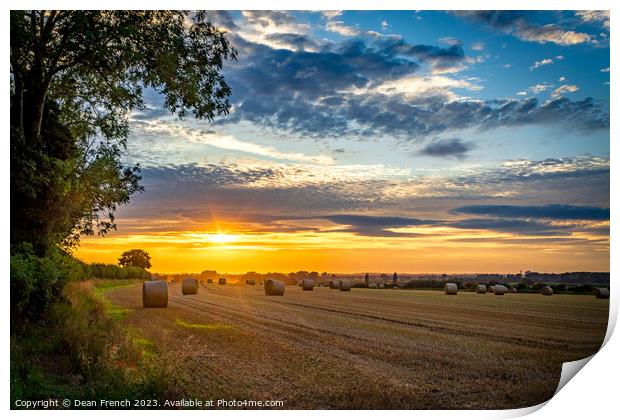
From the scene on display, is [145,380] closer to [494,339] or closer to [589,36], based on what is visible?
[494,339]

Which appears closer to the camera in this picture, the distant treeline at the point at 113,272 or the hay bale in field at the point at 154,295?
the distant treeline at the point at 113,272

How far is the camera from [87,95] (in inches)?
542

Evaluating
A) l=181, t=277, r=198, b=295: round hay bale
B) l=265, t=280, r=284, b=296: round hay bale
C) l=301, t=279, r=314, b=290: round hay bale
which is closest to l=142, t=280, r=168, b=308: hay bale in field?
l=181, t=277, r=198, b=295: round hay bale

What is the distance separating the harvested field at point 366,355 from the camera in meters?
9.88

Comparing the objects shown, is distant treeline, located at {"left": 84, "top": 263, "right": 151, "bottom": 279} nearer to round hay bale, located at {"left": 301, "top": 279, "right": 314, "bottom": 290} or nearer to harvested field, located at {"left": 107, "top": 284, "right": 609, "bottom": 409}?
harvested field, located at {"left": 107, "top": 284, "right": 609, "bottom": 409}

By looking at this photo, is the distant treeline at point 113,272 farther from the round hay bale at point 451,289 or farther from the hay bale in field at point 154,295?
the round hay bale at point 451,289

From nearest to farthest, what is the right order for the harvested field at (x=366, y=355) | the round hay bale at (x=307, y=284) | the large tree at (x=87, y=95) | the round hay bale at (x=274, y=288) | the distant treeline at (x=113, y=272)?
the harvested field at (x=366, y=355) < the large tree at (x=87, y=95) < the distant treeline at (x=113, y=272) < the round hay bale at (x=274, y=288) < the round hay bale at (x=307, y=284)

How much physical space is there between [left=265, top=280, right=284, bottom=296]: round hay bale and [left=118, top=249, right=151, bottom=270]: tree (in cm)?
1862

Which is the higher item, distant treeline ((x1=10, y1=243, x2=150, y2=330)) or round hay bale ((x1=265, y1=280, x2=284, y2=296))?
distant treeline ((x1=10, y1=243, x2=150, y2=330))

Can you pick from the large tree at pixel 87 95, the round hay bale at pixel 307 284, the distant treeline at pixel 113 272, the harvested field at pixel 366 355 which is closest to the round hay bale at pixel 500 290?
the round hay bale at pixel 307 284

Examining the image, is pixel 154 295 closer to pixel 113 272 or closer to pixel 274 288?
pixel 113 272

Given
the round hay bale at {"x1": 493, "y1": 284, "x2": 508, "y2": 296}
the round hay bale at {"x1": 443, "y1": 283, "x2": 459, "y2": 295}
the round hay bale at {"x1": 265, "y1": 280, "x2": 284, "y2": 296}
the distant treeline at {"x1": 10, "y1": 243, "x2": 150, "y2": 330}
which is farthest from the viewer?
the round hay bale at {"x1": 443, "y1": 283, "x2": 459, "y2": 295}

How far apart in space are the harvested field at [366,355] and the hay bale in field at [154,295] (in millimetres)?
540

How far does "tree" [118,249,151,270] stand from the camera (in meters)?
13.4
